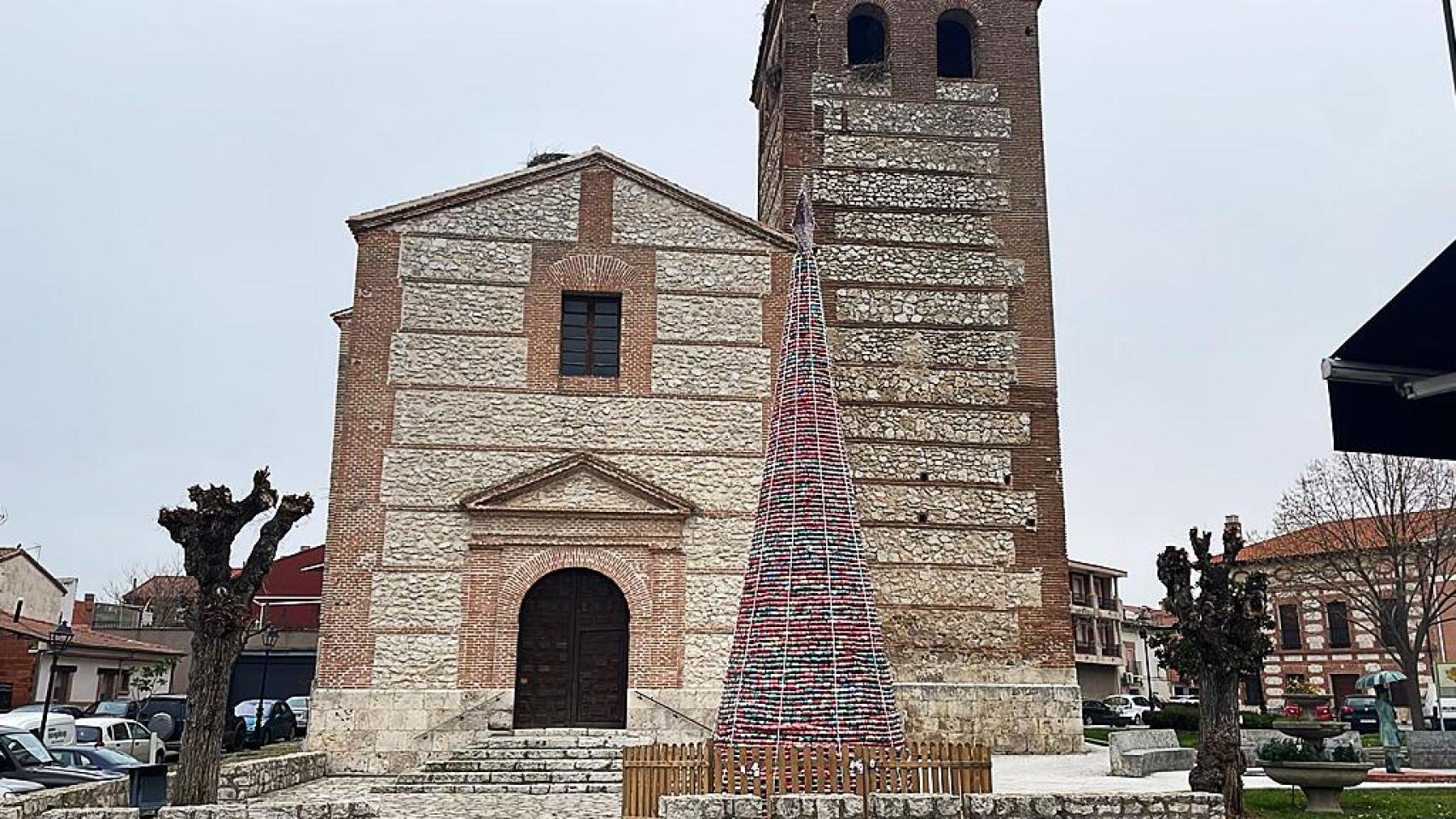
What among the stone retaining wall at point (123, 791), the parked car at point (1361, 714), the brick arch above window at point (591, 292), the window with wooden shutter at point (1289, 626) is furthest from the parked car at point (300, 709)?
the window with wooden shutter at point (1289, 626)

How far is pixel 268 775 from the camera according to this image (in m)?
14.7

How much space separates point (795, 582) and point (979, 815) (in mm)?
3658

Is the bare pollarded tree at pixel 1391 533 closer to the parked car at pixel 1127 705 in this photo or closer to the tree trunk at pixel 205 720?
the parked car at pixel 1127 705

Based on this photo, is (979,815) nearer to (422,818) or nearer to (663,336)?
A: (422,818)

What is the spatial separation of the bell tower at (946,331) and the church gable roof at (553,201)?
2855 millimetres

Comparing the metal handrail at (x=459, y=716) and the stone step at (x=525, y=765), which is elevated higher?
the metal handrail at (x=459, y=716)

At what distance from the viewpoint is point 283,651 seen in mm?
36062

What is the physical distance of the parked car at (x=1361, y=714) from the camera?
33.4 meters

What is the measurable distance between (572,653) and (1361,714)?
2741 centimetres

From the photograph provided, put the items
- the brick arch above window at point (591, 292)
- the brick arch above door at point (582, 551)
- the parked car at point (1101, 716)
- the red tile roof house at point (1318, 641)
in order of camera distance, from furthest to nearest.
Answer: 1. the red tile roof house at point (1318, 641)
2. the parked car at point (1101, 716)
3. the brick arch above window at point (591, 292)
4. the brick arch above door at point (582, 551)

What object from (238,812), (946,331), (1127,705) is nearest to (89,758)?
(238,812)

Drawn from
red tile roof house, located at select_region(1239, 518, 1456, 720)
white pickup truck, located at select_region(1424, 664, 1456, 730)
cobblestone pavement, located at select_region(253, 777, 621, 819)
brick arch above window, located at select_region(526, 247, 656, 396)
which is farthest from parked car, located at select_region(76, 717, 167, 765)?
red tile roof house, located at select_region(1239, 518, 1456, 720)

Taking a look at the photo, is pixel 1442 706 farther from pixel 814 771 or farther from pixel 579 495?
pixel 814 771

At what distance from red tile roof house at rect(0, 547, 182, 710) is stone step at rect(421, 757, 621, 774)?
19.0 m
